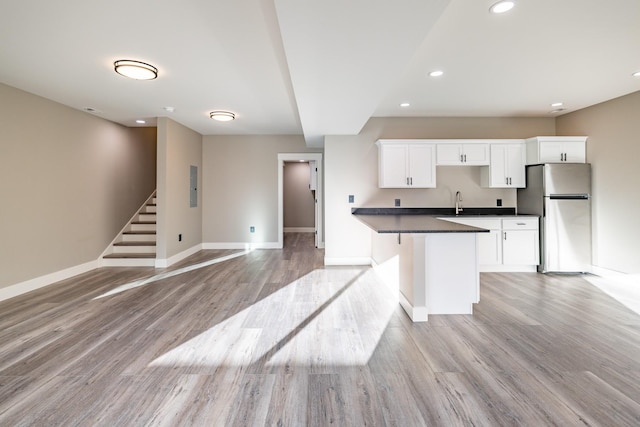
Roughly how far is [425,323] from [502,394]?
1.02 metres

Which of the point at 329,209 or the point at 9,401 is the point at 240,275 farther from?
the point at 9,401

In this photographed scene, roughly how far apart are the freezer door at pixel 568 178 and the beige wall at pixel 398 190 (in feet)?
2.19

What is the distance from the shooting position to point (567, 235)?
445 centimetres

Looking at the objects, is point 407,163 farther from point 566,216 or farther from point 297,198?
point 297,198

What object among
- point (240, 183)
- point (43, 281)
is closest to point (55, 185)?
point (43, 281)

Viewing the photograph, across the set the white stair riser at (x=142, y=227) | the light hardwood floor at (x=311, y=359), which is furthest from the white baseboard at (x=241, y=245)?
the light hardwood floor at (x=311, y=359)

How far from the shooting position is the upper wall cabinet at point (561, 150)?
4527mm

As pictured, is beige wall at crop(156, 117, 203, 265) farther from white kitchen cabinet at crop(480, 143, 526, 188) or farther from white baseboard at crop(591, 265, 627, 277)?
white baseboard at crop(591, 265, 627, 277)

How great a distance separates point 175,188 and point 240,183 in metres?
1.55

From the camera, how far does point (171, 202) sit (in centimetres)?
525

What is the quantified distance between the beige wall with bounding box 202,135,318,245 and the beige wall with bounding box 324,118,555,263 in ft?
5.98

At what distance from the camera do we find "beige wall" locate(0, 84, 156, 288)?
3576 millimetres

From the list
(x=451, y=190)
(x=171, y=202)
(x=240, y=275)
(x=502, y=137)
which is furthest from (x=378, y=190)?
(x=171, y=202)

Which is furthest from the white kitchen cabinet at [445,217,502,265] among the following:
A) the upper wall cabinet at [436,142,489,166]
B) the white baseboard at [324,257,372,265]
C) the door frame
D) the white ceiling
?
the door frame
